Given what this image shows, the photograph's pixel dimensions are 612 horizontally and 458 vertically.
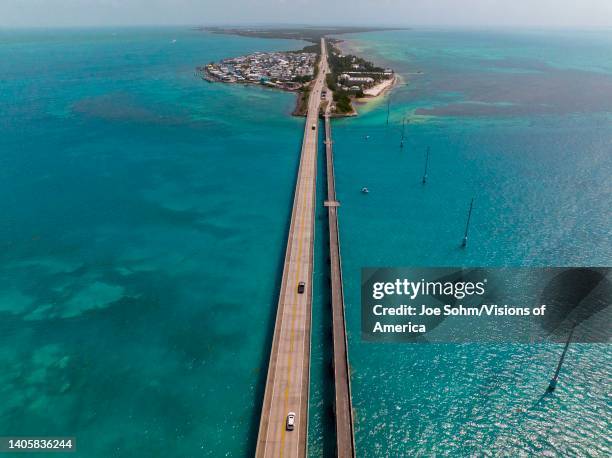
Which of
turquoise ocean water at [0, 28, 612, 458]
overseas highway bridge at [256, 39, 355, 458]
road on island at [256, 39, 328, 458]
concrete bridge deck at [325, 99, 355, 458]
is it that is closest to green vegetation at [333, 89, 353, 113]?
turquoise ocean water at [0, 28, 612, 458]

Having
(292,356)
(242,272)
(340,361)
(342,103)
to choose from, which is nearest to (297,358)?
(292,356)

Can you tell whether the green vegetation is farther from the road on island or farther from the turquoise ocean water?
the road on island

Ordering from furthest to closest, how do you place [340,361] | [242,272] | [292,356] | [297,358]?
[242,272] → [292,356] → [297,358] → [340,361]

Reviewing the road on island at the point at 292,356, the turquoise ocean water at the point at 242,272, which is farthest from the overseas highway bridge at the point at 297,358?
the turquoise ocean water at the point at 242,272

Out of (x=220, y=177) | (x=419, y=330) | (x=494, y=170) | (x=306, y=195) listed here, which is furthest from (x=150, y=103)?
(x=419, y=330)

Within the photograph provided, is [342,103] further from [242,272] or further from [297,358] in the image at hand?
[297,358]

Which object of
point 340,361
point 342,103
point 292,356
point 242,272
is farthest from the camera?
point 342,103

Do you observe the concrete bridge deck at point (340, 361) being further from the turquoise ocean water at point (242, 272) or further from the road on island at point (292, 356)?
the road on island at point (292, 356)

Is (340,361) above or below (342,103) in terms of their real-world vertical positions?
below
